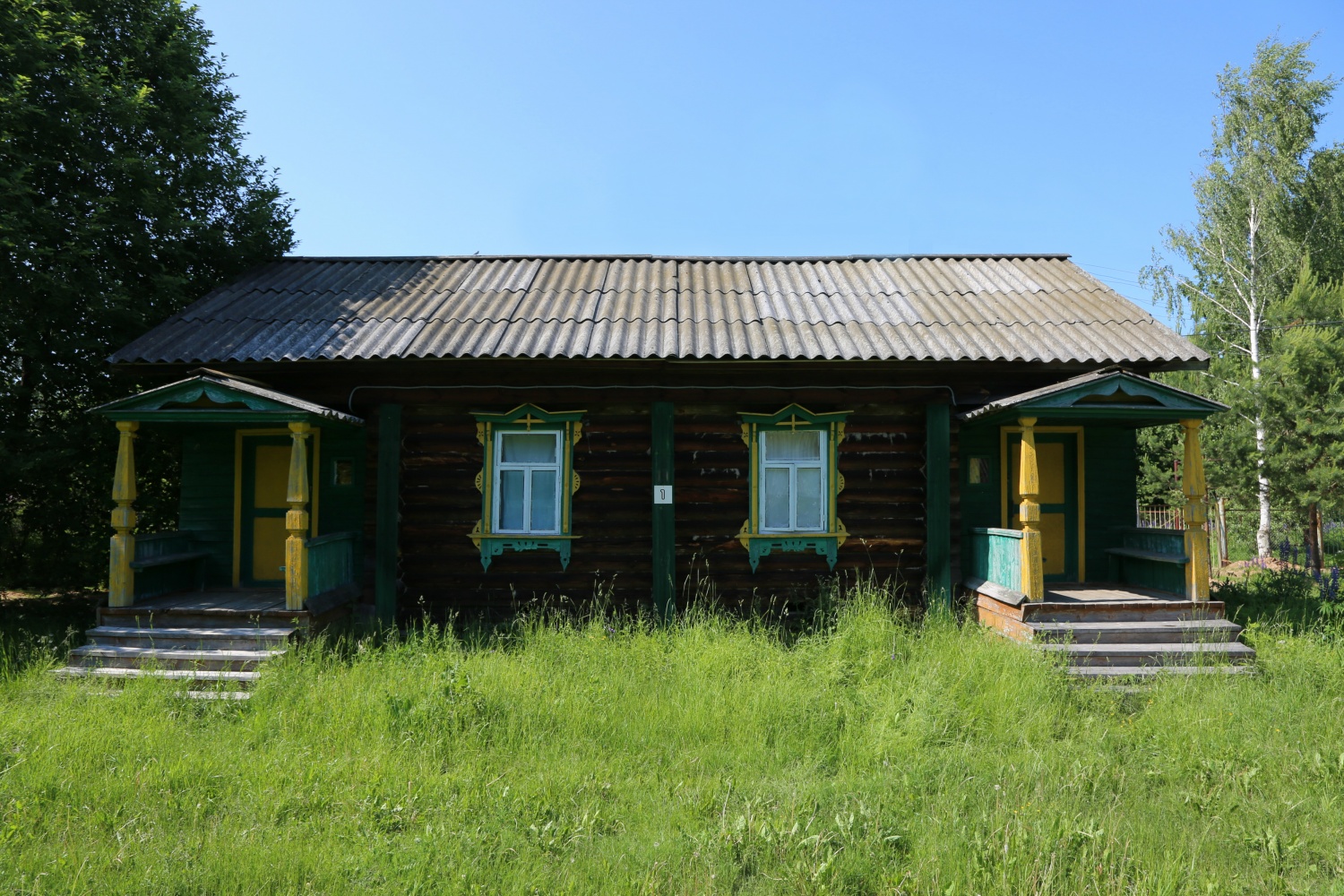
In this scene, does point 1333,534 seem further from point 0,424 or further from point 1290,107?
point 0,424

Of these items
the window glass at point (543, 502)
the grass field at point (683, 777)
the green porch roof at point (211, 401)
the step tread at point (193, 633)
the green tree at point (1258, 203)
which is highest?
the green tree at point (1258, 203)

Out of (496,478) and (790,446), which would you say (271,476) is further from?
(790,446)

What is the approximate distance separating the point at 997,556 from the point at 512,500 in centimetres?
535

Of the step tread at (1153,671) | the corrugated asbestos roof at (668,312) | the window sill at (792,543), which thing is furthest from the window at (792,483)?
the step tread at (1153,671)

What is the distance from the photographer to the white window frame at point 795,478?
8.27 metres

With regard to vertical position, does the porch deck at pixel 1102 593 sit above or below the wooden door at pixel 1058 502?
below

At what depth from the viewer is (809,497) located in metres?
8.34

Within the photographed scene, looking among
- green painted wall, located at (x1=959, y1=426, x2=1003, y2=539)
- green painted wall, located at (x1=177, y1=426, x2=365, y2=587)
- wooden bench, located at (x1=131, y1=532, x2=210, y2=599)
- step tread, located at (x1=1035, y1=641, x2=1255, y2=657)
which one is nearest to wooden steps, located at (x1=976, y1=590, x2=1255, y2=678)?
step tread, located at (x1=1035, y1=641, x2=1255, y2=657)

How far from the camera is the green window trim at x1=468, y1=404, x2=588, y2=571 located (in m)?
8.21

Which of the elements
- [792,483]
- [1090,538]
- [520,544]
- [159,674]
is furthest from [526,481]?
[1090,538]

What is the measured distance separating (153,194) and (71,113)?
1175 mm

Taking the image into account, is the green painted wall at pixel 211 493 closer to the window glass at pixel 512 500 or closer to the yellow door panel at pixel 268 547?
the yellow door panel at pixel 268 547

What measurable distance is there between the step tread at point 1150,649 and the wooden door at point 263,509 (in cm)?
826

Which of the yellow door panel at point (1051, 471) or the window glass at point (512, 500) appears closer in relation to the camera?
the window glass at point (512, 500)
